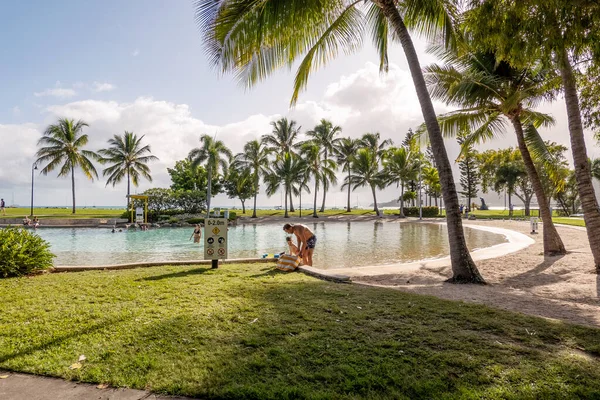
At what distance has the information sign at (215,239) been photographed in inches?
316

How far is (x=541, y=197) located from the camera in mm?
10789

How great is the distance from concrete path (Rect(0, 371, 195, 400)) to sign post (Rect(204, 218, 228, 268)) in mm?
5371

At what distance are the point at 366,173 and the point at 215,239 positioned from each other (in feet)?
128

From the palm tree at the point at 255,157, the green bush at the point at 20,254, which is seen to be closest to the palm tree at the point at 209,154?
the palm tree at the point at 255,157

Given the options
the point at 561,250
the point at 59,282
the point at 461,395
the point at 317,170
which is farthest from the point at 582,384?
the point at 317,170

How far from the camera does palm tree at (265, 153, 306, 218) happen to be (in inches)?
1588

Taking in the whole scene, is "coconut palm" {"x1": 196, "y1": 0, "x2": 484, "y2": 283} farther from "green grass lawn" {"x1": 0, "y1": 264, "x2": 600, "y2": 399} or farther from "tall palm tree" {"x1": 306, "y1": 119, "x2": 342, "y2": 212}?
"tall palm tree" {"x1": 306, "y1": 119, "x2": 342, "y2": 212}

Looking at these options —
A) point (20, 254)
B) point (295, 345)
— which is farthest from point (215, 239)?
point (295, 345)

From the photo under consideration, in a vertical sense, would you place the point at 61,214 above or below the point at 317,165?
below

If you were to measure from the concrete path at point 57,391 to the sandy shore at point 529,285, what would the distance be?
5038 mm

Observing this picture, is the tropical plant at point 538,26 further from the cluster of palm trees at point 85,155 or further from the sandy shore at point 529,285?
the cluster of palm trees at point 85,155

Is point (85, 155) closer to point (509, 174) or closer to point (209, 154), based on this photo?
point (209, 154)

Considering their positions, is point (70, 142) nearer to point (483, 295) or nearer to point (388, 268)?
point (388, 268)

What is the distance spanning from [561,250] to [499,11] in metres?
9.97
